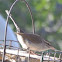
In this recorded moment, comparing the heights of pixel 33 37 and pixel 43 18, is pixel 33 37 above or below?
below

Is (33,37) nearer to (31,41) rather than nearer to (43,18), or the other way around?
(31,41)

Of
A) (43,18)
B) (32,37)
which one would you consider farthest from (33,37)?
(43,18)

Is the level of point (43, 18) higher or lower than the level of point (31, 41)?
higher

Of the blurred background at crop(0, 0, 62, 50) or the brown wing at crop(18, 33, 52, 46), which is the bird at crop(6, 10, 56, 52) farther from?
the blurred background at crop(0, 0, 62, 50)

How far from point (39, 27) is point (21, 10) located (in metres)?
0.81

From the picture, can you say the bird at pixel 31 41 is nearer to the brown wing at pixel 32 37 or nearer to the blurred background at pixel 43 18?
the brown wing at pixel 32 37

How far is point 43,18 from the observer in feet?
35.0

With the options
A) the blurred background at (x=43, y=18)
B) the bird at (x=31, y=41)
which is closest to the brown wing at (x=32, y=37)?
the bird at (x=31, y=41)

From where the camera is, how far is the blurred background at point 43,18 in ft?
31.9

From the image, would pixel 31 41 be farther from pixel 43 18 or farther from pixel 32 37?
pixel 43 18

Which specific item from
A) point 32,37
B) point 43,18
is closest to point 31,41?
point 32,37

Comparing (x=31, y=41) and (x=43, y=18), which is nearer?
(x=31, y=41)

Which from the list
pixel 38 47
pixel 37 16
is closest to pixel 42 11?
pixel 37 16

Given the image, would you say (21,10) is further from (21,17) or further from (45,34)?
(45,34)
